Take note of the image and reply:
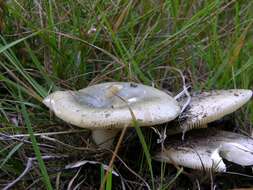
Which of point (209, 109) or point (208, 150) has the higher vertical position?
point (209, 109)

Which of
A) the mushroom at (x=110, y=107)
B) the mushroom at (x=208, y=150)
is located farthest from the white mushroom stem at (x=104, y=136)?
the mushroom at (x=208, y=150)

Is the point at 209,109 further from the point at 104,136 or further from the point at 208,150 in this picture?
the point at 104,136

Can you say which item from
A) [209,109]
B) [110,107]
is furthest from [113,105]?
[209,109]

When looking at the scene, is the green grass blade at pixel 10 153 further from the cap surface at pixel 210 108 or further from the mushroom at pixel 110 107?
the cap surface at pixel 210 108

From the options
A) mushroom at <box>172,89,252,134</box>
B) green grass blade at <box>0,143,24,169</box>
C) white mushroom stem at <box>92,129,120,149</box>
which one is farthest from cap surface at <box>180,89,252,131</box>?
A: green grass blade at <box>0,143,24,169</box>

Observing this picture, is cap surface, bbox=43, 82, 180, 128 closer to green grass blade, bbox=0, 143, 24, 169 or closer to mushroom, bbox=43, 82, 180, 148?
mushroom, bbox=43, 82, 180, 148

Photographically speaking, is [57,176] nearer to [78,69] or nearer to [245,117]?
[78,69]
